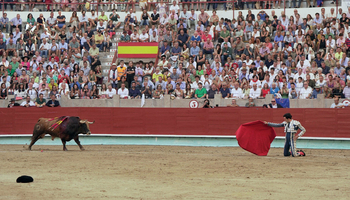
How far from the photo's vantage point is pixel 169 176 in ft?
33.7

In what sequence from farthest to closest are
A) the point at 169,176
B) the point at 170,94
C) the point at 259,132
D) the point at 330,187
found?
the point at 170,94
the point at 259,132
the point at 169,176
the point at 330,187

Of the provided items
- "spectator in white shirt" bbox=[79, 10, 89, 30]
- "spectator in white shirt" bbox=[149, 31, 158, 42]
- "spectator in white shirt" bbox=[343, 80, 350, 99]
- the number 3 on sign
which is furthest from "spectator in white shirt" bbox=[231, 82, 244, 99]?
"spectator in white shirt" bbox=[79, 10, 89, 30]

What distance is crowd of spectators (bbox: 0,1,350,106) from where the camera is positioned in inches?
706

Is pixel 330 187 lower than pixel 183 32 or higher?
lower

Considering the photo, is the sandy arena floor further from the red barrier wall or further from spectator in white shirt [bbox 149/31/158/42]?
spectator in white shirt [bbox 149/31/158/42]

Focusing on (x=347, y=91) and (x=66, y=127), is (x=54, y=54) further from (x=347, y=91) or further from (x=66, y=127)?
(x=347, y=91)

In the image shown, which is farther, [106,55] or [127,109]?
[106,55]

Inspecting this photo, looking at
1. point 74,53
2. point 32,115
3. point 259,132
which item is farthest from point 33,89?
point 259,132

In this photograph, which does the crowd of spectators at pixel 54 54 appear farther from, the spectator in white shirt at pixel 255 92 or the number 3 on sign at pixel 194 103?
the spectator in white shirt at pixel 255 92

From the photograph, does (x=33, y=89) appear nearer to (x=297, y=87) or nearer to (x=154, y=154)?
(x=154, y=154)

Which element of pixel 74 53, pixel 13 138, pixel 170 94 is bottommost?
pixel 13 138

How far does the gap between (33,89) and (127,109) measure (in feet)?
11.3

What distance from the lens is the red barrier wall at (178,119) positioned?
1689cm

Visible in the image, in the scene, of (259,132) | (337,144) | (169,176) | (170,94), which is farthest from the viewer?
(170,94)
